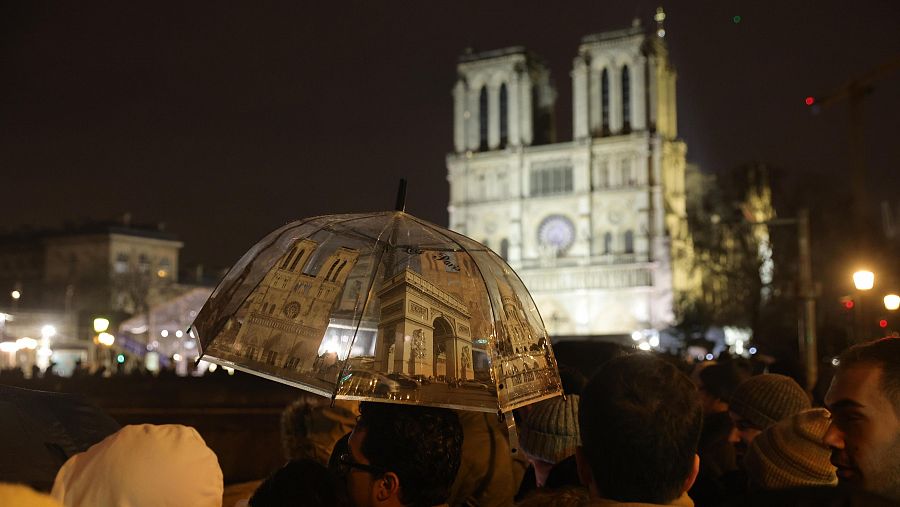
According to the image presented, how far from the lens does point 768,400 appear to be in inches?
203

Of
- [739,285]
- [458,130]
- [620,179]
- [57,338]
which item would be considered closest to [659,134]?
[620,179]

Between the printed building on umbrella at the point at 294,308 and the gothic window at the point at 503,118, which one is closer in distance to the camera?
the printed building on umbrella at the point at 294,308

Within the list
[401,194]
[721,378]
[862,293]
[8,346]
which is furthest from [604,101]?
[401,194]

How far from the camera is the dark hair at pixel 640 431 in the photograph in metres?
2.34

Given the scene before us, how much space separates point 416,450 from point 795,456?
1472 mm

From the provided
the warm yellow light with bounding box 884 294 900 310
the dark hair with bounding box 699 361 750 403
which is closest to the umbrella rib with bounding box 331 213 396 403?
the dark hair with bounding box 699 361 750 403

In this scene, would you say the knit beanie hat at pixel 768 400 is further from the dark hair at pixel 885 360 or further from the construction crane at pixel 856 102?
the construction crane at pixel 856 102

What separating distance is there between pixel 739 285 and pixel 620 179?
19436mm

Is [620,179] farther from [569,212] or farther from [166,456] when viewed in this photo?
[166,456]

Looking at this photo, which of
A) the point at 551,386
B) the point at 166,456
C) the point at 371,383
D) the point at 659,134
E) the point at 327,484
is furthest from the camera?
the point at 659,134

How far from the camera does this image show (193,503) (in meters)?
2.76

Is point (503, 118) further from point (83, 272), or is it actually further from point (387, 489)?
point (387, 489)

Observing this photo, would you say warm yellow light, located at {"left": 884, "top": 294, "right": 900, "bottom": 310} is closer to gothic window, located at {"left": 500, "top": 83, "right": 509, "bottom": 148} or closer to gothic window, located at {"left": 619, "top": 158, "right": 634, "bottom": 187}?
gothic window, located at {"left": 619, "top": 158, "right": 634, "bottom": 187}

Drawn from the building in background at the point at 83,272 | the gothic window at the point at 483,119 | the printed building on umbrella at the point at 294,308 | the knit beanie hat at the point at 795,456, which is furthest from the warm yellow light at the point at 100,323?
the gothic window at the point at 483,119
